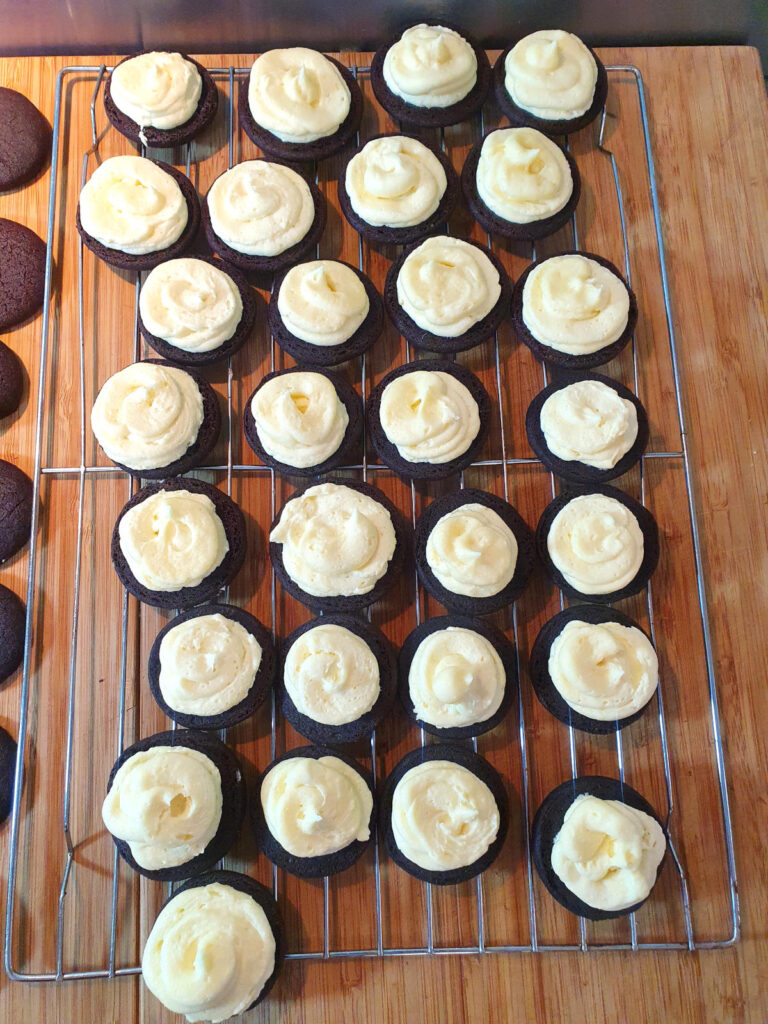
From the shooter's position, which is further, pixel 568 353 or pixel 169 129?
pixel 169 129

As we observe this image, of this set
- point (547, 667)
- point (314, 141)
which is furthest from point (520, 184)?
point (547, 667)

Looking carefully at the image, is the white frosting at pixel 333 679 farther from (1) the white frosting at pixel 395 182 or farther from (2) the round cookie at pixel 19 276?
(2) the round cookie at pixel 19 276

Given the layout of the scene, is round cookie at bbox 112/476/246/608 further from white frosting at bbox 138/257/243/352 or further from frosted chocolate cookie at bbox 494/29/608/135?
frosted chocolate cookie at bbox 494/29/608/135

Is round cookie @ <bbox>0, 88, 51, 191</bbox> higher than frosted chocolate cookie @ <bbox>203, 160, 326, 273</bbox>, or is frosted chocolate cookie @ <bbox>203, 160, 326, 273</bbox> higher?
round cookie @ <bbox>0, 88, 51, 191</bbox>

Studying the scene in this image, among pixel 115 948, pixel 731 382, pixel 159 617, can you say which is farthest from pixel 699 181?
pixel 115 948

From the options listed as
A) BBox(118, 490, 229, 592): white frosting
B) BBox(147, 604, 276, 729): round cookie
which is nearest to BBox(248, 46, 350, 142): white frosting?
BBox(118, 490, 229, 592): white frosting

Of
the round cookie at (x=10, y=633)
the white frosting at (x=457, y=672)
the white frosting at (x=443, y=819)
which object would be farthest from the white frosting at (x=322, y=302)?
Result: the white frosting at (x=443, y=819)

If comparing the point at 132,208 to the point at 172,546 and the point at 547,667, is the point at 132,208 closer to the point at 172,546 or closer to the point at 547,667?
the point at 172,546
